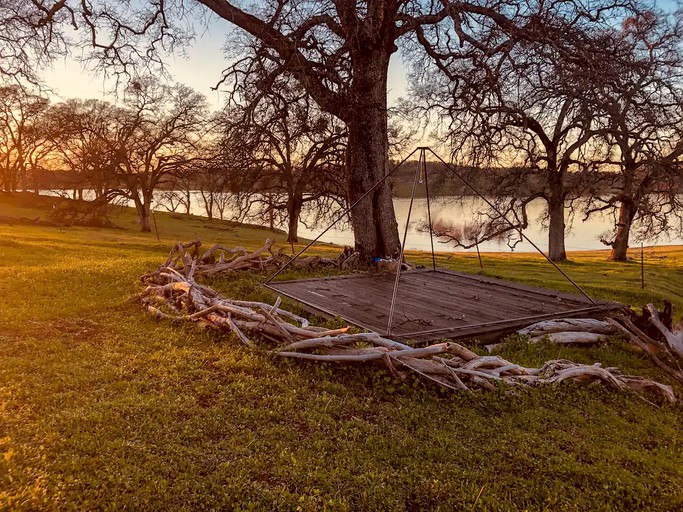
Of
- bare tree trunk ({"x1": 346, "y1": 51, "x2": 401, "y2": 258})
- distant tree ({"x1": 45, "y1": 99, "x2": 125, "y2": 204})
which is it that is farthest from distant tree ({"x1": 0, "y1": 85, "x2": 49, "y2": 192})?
bare tree trunk ({"x1": 346, "y1": 51, "x2": 401, "y2": 258})

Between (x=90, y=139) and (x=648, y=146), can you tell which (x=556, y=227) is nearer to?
(x=648, y=146)

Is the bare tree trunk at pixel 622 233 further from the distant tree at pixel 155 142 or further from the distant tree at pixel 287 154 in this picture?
the distant tree at pixel 155 142

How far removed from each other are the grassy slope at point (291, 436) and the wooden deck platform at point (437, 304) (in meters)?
0.84

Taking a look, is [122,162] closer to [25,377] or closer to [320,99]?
[320,99]

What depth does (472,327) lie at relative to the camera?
700 centimetres

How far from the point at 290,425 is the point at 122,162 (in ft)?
113

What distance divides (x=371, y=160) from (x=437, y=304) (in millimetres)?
5507

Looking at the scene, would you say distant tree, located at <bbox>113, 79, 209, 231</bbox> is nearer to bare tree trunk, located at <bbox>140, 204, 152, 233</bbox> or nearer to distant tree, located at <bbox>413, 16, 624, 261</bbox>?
bare tree trunk, located at <bbox>140, 204, 152, 233</bbox>

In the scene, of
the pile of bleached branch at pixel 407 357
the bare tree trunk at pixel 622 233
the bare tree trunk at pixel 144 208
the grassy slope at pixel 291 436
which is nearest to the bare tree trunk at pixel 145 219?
the bare tree trunk at pixel 144 208

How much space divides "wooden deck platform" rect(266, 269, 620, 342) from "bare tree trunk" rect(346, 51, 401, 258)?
1.99 meters

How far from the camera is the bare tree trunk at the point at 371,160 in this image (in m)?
12.5

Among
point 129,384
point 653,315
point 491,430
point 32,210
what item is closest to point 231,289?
point 129,384

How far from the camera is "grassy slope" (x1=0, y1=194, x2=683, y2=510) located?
3.37m

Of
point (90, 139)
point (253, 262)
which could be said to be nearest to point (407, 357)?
point (253, 262)
